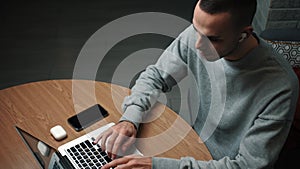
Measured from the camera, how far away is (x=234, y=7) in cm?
121

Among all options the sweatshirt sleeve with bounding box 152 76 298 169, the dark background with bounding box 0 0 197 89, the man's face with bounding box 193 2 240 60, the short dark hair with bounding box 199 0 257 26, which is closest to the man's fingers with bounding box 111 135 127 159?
the sweatshirt sleeve with bounding box 152 76 298 169

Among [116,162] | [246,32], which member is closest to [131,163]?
[116,162]

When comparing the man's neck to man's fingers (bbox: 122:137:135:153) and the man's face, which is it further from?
man's fingers (bbox: 122:137:135:153)

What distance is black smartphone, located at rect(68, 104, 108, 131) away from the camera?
4.78 feet

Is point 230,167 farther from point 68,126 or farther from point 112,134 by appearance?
point 68,126

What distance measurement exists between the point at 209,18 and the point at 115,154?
0.50 metres

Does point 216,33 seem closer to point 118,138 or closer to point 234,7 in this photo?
point 234,7

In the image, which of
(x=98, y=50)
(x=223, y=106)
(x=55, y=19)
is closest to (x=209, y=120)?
(x=223, y=106)

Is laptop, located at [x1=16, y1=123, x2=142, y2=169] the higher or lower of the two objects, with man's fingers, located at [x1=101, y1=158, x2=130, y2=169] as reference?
higher

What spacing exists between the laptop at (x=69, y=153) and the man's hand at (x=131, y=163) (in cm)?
5

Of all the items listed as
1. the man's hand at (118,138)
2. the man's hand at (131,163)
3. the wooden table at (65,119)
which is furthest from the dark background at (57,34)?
the man's hand at (131,163)

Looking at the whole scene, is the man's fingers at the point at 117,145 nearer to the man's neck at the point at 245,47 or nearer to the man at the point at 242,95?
the man at the point at 242,95

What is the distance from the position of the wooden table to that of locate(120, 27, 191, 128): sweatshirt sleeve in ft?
0.15

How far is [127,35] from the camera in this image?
2.97 meters
